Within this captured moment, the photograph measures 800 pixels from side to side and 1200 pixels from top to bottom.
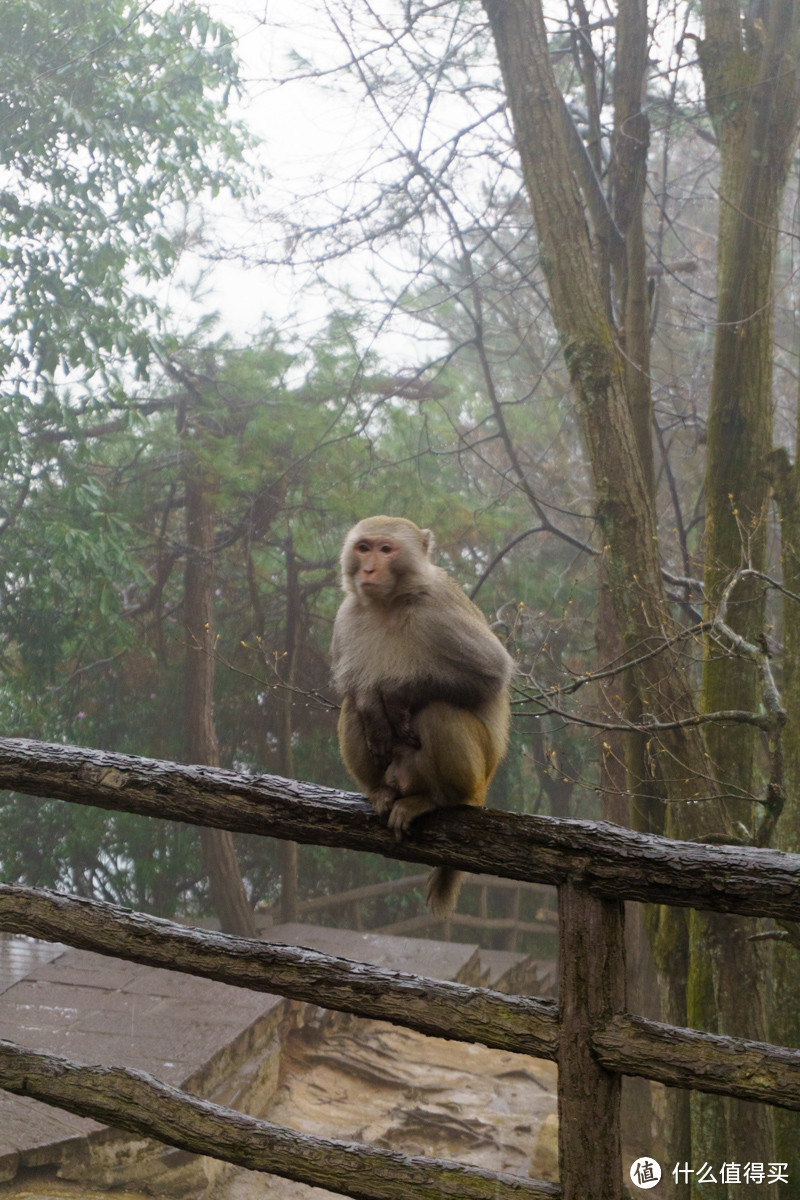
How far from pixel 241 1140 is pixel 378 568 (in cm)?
122

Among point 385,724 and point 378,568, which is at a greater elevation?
point 378,568

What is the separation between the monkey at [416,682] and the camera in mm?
2174

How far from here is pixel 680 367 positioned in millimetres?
9758

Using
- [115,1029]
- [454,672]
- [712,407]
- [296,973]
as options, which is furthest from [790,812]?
[115,1029]

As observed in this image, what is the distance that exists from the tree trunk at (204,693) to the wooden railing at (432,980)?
6285 mm

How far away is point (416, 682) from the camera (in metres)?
2.24

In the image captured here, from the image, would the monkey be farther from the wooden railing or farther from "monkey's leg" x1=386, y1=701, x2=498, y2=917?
the wooden railing

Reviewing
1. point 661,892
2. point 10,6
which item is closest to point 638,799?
point 661,892

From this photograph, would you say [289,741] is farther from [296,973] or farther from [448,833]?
[448,833]

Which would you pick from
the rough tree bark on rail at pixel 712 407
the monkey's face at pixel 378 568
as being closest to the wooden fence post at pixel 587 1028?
the monkey's face at pixel 378 568

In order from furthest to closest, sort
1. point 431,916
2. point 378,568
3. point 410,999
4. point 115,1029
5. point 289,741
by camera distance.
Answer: point 431,916 → point 289,741 → point 115,1029 → point 378,568 → point 410,999

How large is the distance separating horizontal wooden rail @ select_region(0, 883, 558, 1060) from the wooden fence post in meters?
0.05

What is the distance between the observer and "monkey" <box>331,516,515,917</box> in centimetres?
217

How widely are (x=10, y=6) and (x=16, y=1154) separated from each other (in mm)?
7603
